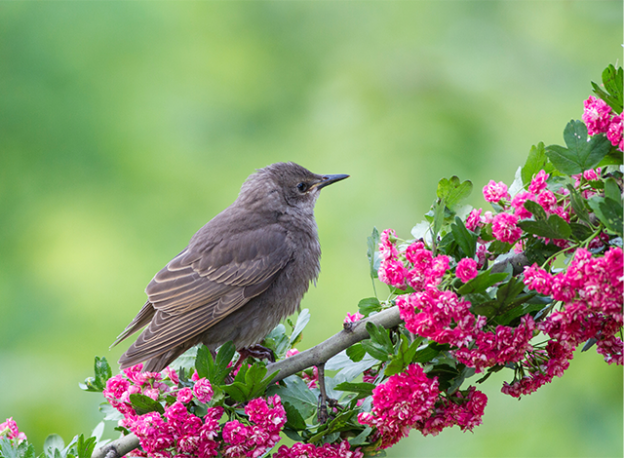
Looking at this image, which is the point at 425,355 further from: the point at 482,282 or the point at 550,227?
the point at 550,227

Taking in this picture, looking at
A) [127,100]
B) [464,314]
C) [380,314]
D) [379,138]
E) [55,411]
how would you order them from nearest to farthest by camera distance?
[464,314] → [380,314] → [55,411] → [379,138] → [127,100]

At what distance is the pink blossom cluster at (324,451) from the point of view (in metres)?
1.84

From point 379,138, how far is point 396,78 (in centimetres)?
63

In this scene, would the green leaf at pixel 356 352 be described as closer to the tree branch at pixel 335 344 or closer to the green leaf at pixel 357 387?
the tree branch at pixel 335 344

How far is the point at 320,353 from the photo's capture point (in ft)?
6.31

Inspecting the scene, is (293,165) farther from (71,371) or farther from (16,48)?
(16,48)

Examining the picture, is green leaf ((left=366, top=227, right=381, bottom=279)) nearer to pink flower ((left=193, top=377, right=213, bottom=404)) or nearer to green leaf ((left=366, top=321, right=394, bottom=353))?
green leaf ((left=366, top=321, right=394, bottom=353))

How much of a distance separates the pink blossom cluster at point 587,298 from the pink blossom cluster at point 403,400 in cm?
34

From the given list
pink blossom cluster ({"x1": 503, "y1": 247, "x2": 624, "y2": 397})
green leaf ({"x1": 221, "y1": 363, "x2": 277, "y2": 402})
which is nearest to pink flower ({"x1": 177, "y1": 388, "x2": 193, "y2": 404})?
green leaf ({"x1": 221, "y1": 363, "x2": 277, "y2": 402})

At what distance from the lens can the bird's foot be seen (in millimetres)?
2706

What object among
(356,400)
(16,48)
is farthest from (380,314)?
(16,48)

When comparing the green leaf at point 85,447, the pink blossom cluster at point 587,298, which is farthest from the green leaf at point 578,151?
the green leaf at point 85,447

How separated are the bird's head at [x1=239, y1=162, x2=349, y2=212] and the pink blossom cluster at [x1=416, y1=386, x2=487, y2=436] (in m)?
2.09

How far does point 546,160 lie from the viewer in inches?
71.9
